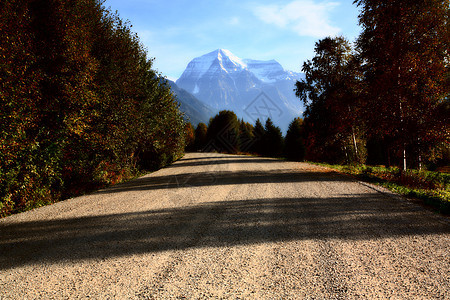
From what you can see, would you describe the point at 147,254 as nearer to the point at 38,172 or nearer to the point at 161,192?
the point at 161,192

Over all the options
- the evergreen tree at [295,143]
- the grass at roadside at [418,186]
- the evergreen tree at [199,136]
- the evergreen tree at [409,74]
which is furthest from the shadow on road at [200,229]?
the evergreen tree at [199,136]

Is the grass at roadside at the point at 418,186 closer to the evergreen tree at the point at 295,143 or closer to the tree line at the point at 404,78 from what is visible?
the tree line at the point at 404,78

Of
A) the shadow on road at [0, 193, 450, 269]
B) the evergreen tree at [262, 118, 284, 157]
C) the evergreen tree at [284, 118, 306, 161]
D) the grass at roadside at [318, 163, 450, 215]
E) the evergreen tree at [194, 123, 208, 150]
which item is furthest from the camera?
the evergreen tree at [194, 123, 208, 150]

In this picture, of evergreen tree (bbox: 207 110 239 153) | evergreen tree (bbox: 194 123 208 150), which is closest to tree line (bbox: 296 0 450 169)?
evergreen tree (bbox: 207 110 239 153)

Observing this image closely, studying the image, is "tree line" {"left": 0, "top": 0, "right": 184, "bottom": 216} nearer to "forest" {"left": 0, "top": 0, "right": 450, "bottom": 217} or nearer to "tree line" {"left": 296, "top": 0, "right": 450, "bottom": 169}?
"forest" {"left": 0, "top": 0, "right": 450, "bottom": 217}

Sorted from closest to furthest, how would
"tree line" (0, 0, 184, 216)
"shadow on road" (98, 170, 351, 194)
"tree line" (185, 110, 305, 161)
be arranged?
"tree line" (0, 0, 184, 216) < "shadow on road" (98, 170, 351, 194) < "tree line" (185, 110, 305, 161)

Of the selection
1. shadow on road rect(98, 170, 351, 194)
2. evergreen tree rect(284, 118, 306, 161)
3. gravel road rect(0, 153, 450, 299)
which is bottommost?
gravel road rect(0, 153, 450, 299)

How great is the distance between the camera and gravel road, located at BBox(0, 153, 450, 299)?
2.83 metres

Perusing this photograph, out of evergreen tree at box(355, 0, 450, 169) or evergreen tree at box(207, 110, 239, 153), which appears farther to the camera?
evergreen tree at box(207, 110, 239, 153)

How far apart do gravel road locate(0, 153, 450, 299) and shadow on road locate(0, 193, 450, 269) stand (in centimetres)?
2

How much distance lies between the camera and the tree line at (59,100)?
19.7ft

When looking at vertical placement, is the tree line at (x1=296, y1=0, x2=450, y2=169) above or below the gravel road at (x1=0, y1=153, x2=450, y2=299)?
above

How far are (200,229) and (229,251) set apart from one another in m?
1.12

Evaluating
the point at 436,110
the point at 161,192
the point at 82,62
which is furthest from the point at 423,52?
the point at 82,62
